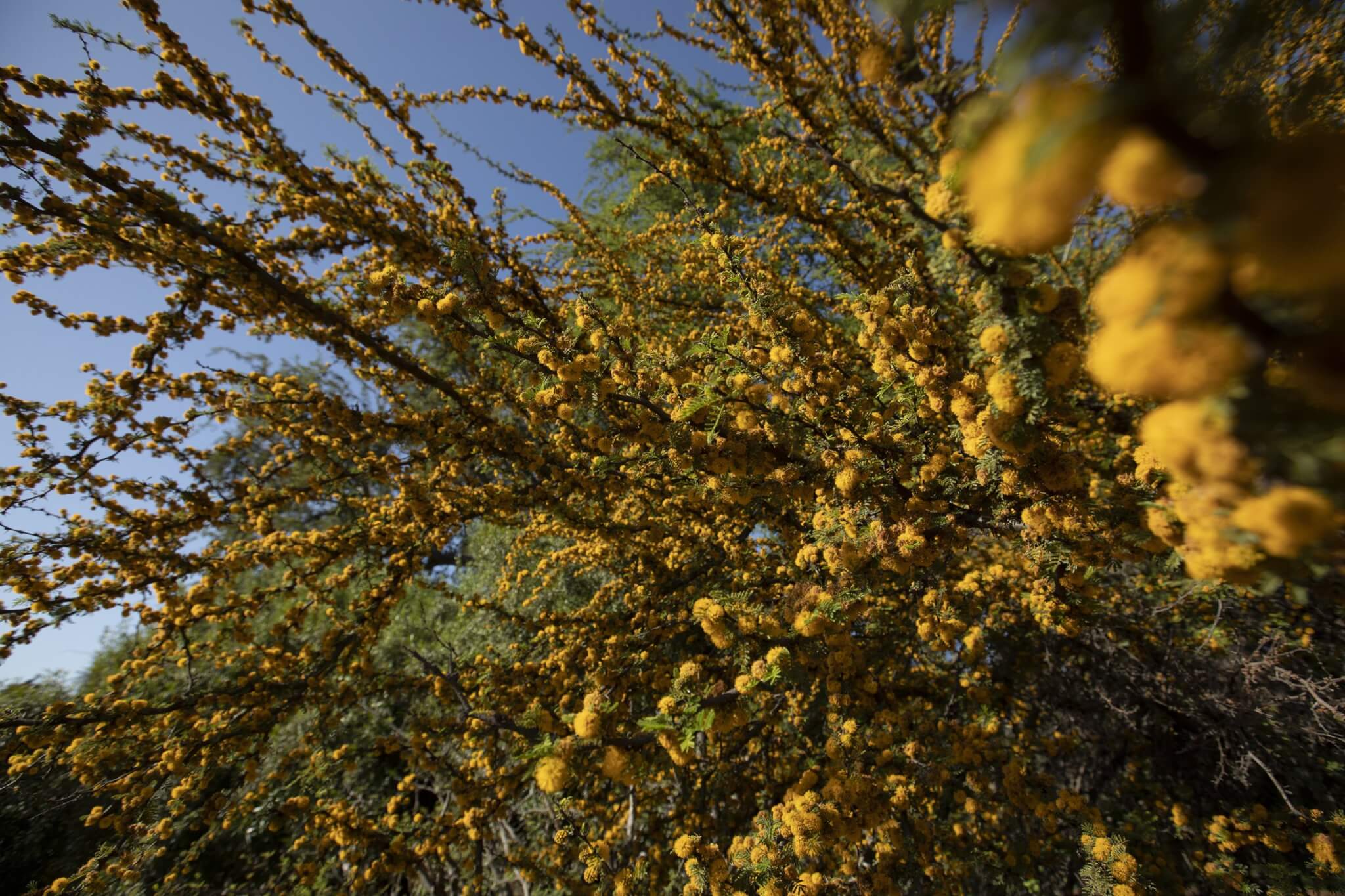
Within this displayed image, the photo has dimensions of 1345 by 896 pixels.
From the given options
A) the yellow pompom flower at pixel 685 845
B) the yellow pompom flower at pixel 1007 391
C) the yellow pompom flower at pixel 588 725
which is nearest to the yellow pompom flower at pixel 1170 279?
the yellow pompom flower at pixel 1007 391

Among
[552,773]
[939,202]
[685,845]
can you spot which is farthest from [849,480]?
[685,845]

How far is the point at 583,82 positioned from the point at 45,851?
40.1 ft

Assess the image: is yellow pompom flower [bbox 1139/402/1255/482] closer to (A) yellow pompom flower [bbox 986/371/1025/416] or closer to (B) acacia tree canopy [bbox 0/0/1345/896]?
(B) acacia tree canopy [bbox 0/0/1345/896]

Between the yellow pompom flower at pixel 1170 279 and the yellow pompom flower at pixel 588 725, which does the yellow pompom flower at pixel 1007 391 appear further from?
the yellow pompom flower at pixel 588 725

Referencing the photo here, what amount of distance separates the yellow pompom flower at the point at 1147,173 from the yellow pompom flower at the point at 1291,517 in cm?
45

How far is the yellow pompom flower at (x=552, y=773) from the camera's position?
186cm

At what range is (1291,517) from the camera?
0.70 m

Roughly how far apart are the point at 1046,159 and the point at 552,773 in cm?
226

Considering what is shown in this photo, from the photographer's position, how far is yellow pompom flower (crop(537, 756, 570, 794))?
6.12 ft

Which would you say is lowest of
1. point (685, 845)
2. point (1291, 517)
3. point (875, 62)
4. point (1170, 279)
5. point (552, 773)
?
point (685, 845)

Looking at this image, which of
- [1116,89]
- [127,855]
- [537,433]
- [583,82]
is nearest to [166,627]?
[127,855]

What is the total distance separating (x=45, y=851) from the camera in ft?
22.9

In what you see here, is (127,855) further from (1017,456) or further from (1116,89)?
(1116,89)

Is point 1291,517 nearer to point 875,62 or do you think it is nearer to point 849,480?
point 849,480
